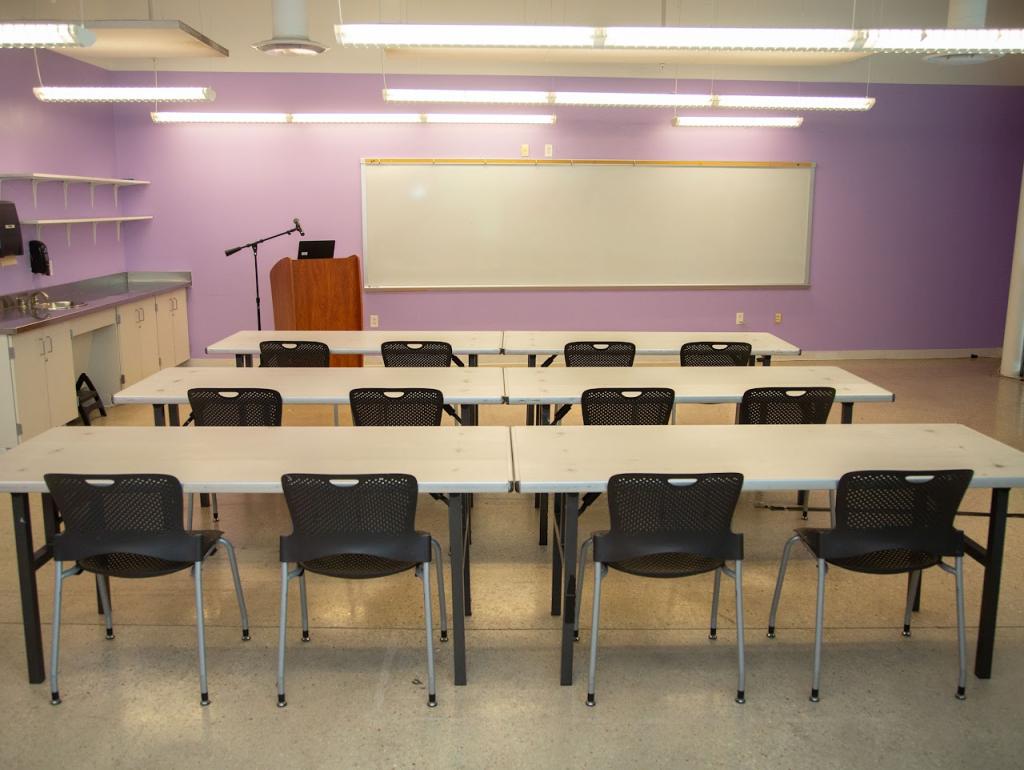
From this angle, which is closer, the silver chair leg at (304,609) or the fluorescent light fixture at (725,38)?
the silver chair leg at (304,609)

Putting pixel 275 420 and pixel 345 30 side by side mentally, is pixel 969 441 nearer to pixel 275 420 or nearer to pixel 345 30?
pixel 275 420

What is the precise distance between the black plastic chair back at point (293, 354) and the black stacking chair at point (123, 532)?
8.32 feet

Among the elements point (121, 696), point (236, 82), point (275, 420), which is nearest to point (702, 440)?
point (275, 420)

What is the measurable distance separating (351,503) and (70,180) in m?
6.02

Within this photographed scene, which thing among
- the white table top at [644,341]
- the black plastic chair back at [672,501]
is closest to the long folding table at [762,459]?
the black plastic chair back at [672,501]

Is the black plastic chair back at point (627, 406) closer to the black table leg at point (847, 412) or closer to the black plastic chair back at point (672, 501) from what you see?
the black table leg at point (847, 412)

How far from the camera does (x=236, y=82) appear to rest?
8.78 meters

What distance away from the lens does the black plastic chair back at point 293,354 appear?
556 cm

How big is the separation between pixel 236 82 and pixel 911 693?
26.6 ft

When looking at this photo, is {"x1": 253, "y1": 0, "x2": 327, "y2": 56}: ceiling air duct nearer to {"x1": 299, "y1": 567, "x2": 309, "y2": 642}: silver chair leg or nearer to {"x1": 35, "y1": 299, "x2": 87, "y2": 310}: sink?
{"x1": 35, "y1": 299, "x2": 87, "y2": 310}: sink

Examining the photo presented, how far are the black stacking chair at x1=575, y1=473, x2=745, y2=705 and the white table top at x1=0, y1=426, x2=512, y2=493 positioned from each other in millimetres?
424

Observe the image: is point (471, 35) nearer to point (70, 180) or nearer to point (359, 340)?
point (359, 340)

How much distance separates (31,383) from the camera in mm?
6086

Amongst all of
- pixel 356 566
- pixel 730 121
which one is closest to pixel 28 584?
pixel 356 566
